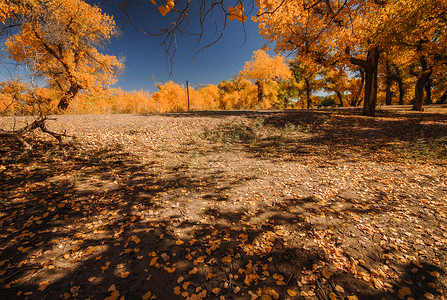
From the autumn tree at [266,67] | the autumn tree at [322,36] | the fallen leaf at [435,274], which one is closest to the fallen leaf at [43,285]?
the fallen leaf at [435,274]

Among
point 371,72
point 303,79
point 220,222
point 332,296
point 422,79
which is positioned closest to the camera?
point 332,296

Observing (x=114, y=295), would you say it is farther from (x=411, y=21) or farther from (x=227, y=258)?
(x=411, y=21)

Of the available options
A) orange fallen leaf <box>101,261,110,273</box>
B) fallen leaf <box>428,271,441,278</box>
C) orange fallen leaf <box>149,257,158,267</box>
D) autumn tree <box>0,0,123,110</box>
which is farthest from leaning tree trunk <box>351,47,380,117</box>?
autumn tree <box>0,0,123,110</box>

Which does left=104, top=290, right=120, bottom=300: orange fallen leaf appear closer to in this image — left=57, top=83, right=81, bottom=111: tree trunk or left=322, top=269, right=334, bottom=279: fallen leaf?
left=322, top=269, right=334, bottom=279: fallen leaf

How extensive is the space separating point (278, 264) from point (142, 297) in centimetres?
199

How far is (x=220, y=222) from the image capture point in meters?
3.69

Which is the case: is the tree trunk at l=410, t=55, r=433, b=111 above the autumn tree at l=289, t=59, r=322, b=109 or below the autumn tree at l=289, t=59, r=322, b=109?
below

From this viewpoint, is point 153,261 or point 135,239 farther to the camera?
point 135,239

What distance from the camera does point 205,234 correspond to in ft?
11.0

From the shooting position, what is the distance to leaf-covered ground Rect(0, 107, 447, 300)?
7.98 ft

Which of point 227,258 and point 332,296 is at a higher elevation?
point 227,258

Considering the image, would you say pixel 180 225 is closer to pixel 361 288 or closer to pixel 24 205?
pixel 361 288

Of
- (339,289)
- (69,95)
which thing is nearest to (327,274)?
(339,289)

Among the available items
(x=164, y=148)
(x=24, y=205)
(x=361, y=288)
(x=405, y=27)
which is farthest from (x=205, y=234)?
(x=405, y=27)
